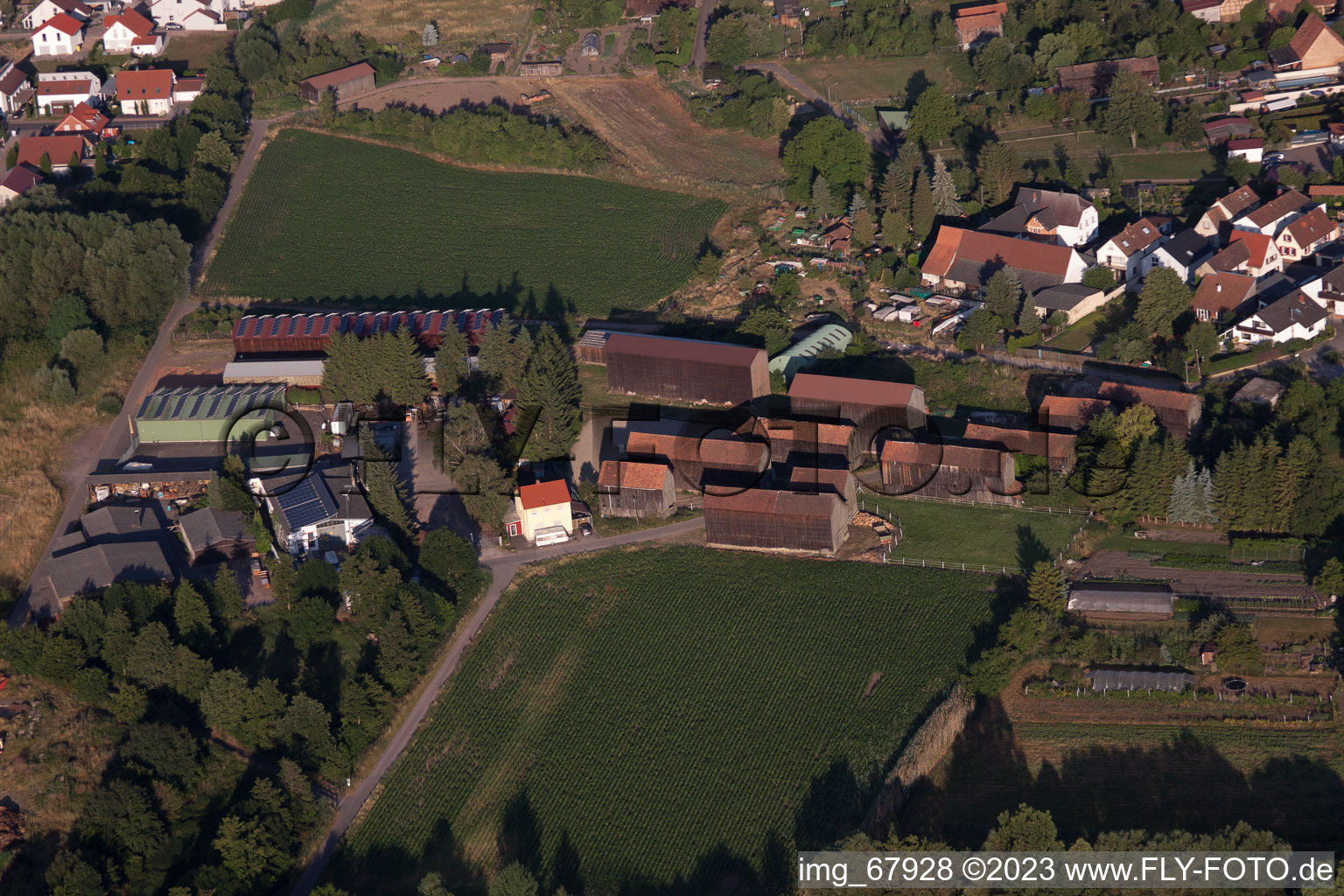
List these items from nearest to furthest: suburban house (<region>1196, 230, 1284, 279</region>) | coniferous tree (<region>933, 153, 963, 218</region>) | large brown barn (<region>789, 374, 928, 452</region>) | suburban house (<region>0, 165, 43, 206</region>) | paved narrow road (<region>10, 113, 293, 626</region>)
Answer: paved narrow road (<region>10, 113, 293, 626</region>) < large brown barn (<region>789, 374, 928, 452</region>) < suburban house (<region>1196, 230, 1284, 279</region>) < coniferous tree (<region>933, 153, 963, 218</region>) < suburban house (<region>0, 165, 43, 206</region>)

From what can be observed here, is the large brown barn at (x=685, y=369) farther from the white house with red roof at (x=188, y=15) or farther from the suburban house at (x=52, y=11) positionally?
the suburban house at (x=52, y=11)

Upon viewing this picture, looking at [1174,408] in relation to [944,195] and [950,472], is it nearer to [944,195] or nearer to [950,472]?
[950,472]

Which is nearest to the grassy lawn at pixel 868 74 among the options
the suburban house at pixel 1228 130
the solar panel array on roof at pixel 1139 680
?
the suburban house at pixel 1228 130

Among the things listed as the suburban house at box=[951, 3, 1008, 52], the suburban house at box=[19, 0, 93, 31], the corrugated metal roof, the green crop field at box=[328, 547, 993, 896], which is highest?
the suburban house at box=[19, 0, 93, 31]

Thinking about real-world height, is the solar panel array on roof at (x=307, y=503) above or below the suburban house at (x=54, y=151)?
below

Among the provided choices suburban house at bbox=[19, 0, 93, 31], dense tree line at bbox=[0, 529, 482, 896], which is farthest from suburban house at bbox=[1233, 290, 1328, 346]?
suburban house at bbox=[19, 0, 93, 31]

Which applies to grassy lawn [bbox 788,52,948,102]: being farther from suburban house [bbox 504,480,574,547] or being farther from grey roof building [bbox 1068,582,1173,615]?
grey roof building [bbox 1068,582,1173,615]
